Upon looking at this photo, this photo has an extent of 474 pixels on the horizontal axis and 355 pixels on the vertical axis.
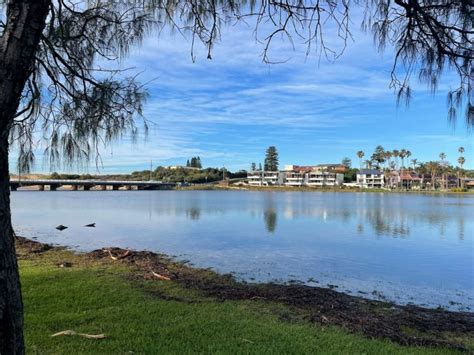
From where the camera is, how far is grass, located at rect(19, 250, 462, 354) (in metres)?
4.53

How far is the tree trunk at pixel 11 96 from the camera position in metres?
2.11

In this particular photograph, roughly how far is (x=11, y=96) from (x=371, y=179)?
141 m

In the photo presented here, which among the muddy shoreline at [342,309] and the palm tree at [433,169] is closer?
the muddy shoreline at [342,309]

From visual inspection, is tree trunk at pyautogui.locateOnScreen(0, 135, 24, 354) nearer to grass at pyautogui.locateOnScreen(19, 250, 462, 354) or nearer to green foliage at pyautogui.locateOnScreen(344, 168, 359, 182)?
grass at pyautogui.locateOnScreen(19, 250, 462, 354)

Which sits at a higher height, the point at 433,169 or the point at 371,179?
the point at 433,169

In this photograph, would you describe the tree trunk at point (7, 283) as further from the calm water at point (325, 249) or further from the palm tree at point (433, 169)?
the palm tree at point (433, 169)

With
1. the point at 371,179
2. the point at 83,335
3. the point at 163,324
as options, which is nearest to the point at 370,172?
the point at 371,179

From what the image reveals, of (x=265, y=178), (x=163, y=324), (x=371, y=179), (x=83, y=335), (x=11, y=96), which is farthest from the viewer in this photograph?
(x=265, y=178)

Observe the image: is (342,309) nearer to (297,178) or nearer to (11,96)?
(11,96)

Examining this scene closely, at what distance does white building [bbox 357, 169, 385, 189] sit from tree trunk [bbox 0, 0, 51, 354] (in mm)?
138764

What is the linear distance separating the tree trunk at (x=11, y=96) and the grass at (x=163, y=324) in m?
2.23

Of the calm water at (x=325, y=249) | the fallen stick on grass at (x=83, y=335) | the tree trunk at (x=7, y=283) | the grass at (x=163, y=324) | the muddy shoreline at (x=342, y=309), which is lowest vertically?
the calm water at (x=325, y=249)

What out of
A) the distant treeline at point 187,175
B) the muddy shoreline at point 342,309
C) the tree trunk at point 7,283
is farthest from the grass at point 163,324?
the distant treeline at point 187,175

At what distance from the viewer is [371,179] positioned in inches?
5369
